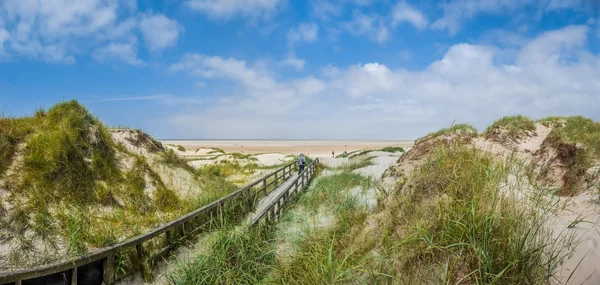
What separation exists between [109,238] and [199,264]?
215 cm

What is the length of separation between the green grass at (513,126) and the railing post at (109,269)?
1147 centimetres

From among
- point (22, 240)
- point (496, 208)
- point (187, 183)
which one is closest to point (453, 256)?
point (496, 208)

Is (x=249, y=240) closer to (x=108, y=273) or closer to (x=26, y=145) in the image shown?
(x=108, y=273)

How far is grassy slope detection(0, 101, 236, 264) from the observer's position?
6.24 meters

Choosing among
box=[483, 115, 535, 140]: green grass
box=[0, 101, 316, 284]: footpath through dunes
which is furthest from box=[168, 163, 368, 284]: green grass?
box=[483, 115, 535, 140]: green grass

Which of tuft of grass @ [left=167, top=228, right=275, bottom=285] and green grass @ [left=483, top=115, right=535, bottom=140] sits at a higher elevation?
green grass @ [left=483, top=115, right=535, bottom=140]

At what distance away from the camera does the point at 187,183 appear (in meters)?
12.1

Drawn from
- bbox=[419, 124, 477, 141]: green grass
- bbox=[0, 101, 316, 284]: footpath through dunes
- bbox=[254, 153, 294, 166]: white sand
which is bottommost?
bbox=[254, 153, 294, 166]: white sand

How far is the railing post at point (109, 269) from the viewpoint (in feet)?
16.8

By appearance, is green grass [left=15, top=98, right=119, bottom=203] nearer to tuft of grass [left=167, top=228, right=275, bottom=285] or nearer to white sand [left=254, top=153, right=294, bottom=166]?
tuft of grass [left=167, top=228, right=275, bottom=285]

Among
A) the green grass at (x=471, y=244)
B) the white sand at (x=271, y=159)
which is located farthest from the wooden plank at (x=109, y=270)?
the white sand at (x=271, y=159)

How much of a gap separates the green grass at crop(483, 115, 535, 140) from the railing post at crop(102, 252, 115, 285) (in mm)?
11468

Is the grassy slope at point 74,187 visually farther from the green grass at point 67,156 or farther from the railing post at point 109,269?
the railing post at point 109,269

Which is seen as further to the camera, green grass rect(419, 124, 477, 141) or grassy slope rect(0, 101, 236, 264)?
green grass rect(419, 124, 477, 141)
